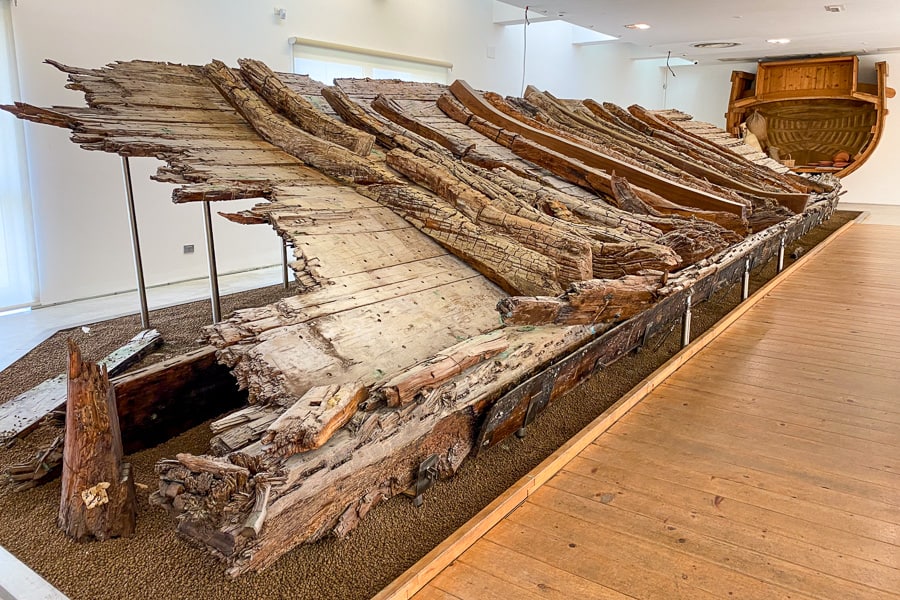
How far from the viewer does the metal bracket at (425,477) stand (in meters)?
1.79

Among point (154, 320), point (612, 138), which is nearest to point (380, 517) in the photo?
point (154, 320)

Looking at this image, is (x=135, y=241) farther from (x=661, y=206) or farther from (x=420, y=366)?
(x=661, y=206)

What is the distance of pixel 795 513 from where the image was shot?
1.91 meters

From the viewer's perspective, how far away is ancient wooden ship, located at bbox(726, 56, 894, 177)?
1037 cm

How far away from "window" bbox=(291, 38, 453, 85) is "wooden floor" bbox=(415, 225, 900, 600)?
5.45 metres

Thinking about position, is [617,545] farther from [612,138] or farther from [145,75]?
[612,138]

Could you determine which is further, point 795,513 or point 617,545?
point 795,513

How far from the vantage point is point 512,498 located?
74.0 inches

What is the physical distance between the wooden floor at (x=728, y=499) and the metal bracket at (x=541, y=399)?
8.4 inches

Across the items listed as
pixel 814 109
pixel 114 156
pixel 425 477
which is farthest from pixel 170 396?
pixel 814 109

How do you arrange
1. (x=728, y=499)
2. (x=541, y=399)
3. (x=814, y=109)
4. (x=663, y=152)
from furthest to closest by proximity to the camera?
(x=814, y=109) → (x=663, y=152) → (x=541, y=399) → (x=728, y=499)

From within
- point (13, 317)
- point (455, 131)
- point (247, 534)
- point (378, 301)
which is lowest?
point (13, 317)

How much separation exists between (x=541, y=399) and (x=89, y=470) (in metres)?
1.34

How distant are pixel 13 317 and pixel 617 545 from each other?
4896mm
